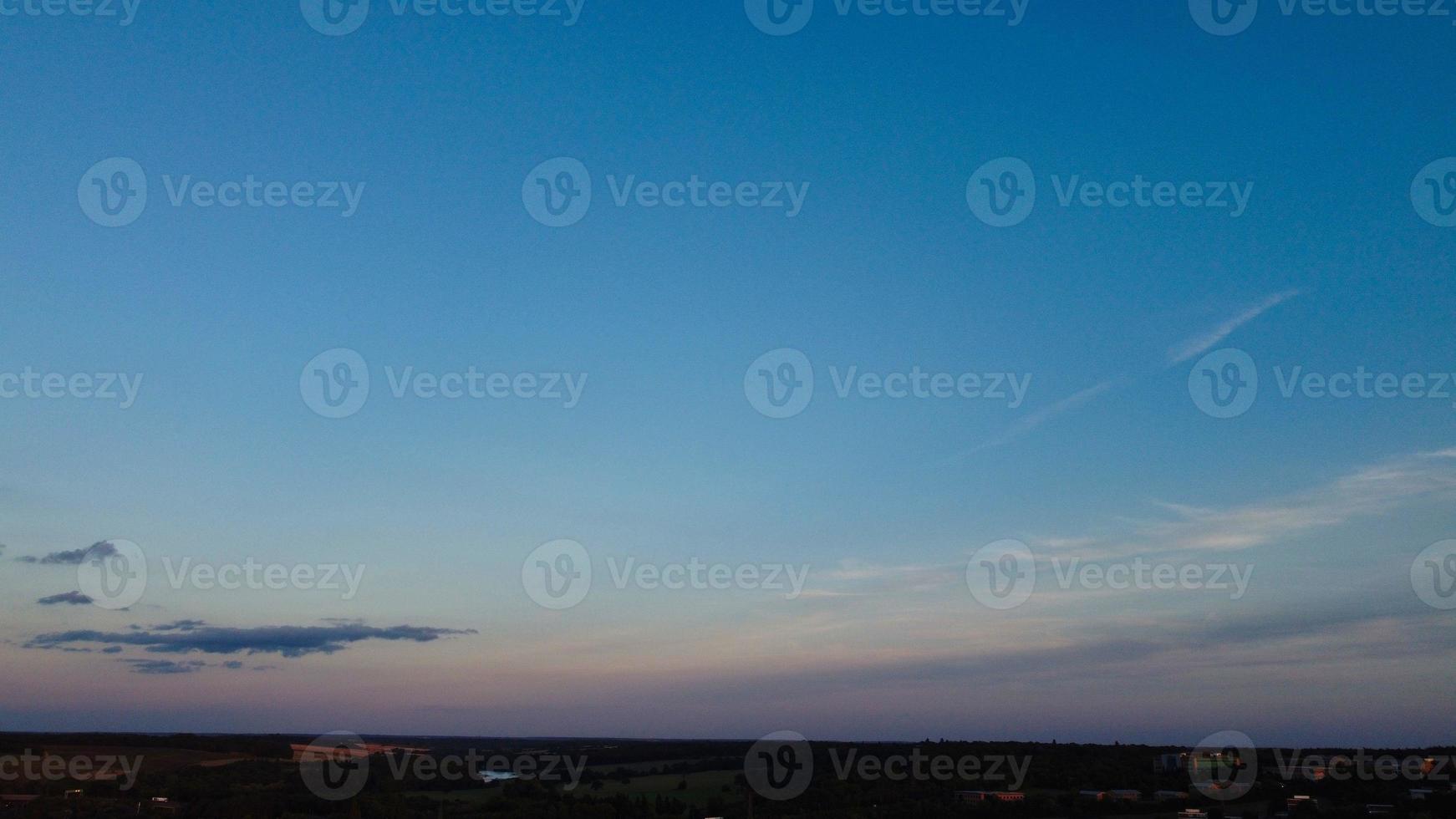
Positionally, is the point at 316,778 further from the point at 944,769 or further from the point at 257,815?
the point at 944,769

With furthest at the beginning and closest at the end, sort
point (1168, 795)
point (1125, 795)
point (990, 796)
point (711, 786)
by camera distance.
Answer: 1. point (711, 786)
2. point (1168, 795)
3. point (1125, 795)
4. point (990, 796)

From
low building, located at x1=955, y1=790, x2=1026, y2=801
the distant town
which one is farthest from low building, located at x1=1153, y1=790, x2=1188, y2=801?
low building, located at x1=955, y1=790, x2=1026, y2=801

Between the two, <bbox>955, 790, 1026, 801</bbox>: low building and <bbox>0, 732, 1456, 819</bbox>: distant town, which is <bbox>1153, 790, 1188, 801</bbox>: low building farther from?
<bbox>955, 790, 1026, 801</bbox>: low building

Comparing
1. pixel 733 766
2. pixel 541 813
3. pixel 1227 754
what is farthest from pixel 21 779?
pixel 1227 754

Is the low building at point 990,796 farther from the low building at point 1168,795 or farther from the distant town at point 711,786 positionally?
the low building at point 1168,795

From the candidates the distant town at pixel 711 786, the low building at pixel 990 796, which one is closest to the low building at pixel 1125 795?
the distant town at pixel 711 786

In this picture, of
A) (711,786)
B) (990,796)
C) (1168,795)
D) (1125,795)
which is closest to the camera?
Answer: (990,796)

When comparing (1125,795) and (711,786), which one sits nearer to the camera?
(1125,795)

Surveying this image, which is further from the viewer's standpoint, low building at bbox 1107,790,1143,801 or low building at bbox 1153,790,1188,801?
low building at bbox 1153,790,1188,801

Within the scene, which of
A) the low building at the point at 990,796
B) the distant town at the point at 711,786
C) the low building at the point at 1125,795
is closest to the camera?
the distant town at the point at 711,786

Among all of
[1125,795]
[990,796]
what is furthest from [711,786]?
[1125,795]

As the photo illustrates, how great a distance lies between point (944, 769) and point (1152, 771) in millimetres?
15951

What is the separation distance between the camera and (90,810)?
171ft

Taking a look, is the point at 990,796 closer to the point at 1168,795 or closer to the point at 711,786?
the point at 1168,795
